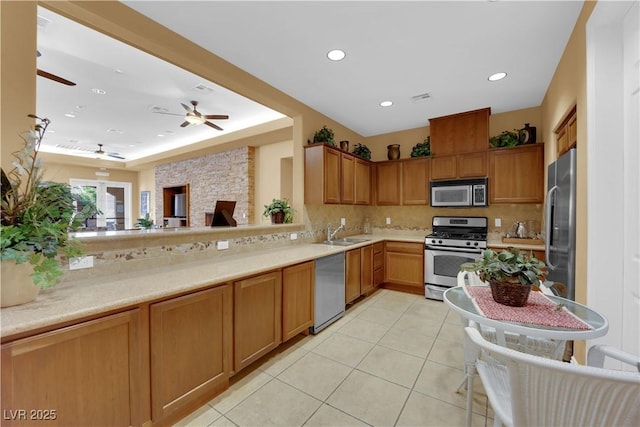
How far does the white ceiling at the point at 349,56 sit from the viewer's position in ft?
6.52

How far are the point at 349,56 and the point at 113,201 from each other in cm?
986

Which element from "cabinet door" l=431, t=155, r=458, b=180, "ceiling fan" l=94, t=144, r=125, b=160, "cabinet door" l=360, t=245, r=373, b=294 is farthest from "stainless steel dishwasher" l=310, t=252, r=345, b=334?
"ceiling fan" l=94, t=144, r=125, b=160

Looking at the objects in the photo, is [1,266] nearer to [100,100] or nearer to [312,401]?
[312,401]

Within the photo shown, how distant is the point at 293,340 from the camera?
2.68 meters

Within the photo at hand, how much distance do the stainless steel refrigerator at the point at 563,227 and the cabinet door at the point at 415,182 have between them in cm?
185

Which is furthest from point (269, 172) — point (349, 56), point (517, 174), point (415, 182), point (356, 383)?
point (356, 383)

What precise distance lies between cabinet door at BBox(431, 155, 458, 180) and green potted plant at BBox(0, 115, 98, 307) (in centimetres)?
427

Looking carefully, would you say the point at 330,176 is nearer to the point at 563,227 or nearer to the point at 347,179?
the point at 347,179

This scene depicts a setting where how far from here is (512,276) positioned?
1.40 m

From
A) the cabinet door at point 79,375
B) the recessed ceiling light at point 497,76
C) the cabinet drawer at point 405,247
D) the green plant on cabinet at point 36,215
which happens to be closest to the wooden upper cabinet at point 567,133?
the recessed ceiling light at point 497,76

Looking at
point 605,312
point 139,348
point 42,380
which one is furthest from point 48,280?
point 605,312

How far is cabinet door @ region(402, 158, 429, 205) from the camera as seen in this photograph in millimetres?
4316

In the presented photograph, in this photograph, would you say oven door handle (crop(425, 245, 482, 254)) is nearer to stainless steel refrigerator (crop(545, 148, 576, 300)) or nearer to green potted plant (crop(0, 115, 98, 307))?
stainless steel refrigerator (crop(545, 148, 576, 300))

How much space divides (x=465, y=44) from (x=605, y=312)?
7.67 ft
